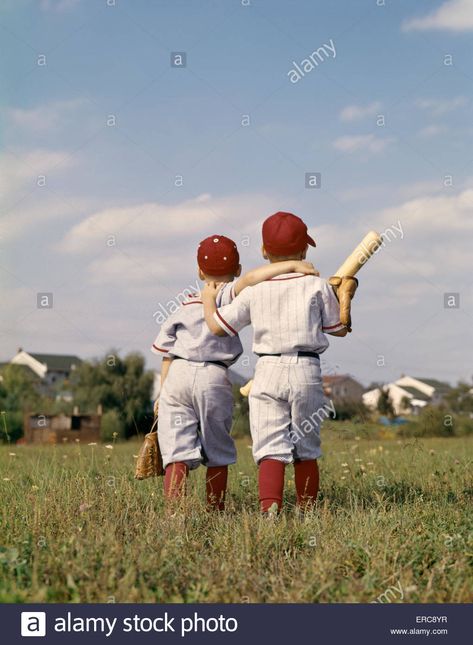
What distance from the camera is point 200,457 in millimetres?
5742

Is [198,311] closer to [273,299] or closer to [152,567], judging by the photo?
[273,299]

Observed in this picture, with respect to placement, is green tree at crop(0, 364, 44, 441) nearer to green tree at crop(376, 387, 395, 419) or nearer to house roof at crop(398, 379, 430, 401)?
green tree at crop(376, 387, 395, 419)

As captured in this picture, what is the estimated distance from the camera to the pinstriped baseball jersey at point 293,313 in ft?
17.1

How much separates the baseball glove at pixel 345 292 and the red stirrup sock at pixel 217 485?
1362 millimetres

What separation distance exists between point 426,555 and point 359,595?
2.59 ft

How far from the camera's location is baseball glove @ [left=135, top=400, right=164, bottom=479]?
5805 mm

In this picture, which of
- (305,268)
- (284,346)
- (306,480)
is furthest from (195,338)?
(306,480)

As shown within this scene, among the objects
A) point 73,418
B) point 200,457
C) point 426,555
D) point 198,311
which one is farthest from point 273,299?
point 73,418

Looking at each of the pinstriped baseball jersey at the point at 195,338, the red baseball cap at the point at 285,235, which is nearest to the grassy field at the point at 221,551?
A: the pinstriped baseball jersey at the point at 195,338

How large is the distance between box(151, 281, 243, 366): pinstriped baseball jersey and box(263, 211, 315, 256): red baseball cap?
40cm

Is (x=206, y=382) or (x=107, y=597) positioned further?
A: (x=206, y=382)

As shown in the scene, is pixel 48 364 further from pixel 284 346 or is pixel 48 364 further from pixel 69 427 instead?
pixel 284 346

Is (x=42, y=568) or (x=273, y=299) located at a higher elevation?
(x=273, y=299)
